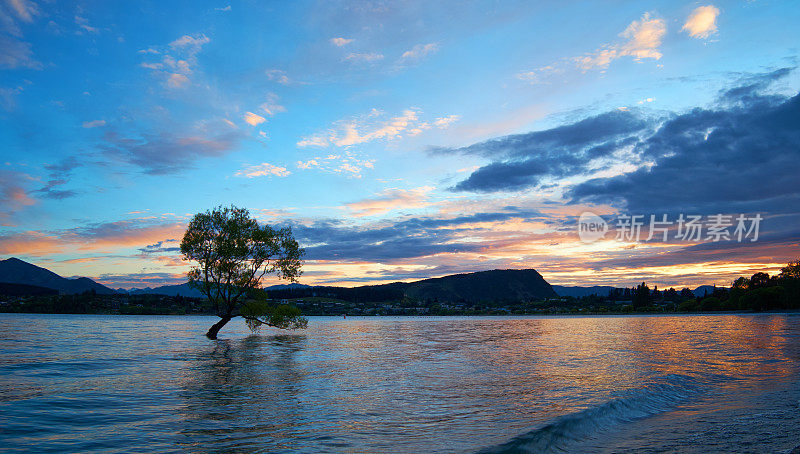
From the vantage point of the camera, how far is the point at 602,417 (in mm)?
16891

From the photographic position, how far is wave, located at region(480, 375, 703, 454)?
42.7 feet

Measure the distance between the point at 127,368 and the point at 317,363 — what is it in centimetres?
1386

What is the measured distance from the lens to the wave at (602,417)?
13.0 meters

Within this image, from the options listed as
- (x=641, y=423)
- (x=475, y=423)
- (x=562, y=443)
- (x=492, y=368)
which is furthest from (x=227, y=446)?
(x=492, y=368)

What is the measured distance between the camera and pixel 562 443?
1349 centimetres

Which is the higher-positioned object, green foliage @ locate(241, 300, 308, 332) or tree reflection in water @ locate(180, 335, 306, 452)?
green foliage @ locate(241, 300, 308, 332)

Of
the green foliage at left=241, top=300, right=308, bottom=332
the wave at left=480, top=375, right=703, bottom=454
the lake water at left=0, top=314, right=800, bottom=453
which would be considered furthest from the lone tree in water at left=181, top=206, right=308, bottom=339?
the wave at left=480, top=375, right=703, bottom=454

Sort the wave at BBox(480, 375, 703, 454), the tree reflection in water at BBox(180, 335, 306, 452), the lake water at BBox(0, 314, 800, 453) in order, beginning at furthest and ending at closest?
the tree reflection in water at BBox(180, 335, 306, 452)
the lake water at BBox(0, 314, 800, 453)
the wave at BBox(480, 375, 703, 454)

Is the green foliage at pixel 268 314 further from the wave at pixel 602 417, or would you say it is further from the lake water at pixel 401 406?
the wave at pixel 602 417

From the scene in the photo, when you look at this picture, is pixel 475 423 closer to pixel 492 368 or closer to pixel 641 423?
pixel 641 423

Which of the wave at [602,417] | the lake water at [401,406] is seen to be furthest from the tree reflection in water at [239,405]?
the wave at [602,417]

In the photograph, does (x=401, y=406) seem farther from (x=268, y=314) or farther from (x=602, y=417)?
(x=268, y=314)

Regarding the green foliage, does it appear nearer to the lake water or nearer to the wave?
the lake water

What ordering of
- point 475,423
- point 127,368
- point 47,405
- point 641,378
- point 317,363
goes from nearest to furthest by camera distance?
point 475,423 < point 47,405 < point 641,378 < point 127,368 < point 317,363
